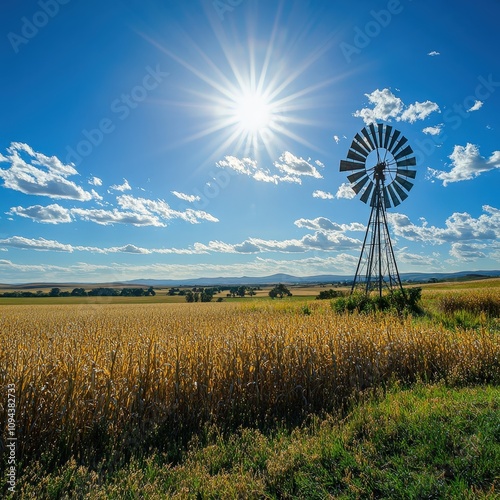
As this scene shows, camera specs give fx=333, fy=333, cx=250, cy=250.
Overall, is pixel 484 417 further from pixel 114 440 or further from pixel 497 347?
pixel 114 440

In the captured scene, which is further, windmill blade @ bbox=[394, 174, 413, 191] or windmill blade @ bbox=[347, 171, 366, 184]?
windmill blade @ bbox=[347, 171, 366, 184]

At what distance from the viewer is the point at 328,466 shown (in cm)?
469

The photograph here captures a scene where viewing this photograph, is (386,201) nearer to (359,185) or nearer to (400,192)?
(400,192)

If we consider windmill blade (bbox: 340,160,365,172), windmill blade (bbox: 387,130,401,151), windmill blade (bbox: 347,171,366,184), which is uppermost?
windmill blade (bbox: 387,130,401,151)

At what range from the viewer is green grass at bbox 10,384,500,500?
419cm

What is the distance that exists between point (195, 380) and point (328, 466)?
303cm

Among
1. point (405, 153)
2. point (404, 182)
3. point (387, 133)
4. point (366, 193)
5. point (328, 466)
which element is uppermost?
point (387, 133)

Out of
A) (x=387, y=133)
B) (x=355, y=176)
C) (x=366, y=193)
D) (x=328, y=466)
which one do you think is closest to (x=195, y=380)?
(x=328, y=466)

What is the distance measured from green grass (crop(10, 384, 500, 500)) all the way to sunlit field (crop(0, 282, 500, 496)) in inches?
20.1

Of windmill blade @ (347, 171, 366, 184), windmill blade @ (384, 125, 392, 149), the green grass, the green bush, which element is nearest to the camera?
the green grass

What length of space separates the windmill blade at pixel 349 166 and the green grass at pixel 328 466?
22.7 metres

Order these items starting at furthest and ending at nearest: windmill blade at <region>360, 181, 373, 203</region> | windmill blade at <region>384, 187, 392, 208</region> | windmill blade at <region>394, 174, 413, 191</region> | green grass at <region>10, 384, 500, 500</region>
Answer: windmill blade at <region>360, 181, 373, 203</region>, windmill blade at <region>384, 187, 392, 208</region>, windmill blade at <region>394, 174, 413, 191</region>, green grass at <region>10, 384, 500, 500</region>

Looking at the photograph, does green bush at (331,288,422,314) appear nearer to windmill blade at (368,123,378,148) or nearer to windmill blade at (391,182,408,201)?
windmill blade at (391,182,408,201)

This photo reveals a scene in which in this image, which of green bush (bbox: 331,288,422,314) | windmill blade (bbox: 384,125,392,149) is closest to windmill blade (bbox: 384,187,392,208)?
windmill blade (bbox: 384,125,392,149)
